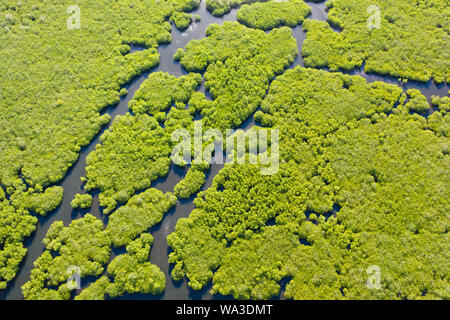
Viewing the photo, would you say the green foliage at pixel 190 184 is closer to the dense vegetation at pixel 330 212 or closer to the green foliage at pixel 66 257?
the dense vegetation at pixel 330 212

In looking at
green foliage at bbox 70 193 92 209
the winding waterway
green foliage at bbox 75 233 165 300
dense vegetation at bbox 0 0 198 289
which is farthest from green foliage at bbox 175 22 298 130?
green foliage at bbox 75 233 165 300

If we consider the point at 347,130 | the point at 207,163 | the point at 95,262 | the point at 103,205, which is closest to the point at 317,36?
the point at 347,130

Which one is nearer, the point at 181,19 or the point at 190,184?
the point at 190,184

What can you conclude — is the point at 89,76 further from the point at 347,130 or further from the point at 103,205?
the point at 347,130

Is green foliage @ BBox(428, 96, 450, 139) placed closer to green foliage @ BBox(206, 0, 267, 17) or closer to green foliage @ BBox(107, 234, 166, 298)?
green foliage @ BBox(206, 0, 267, 17)

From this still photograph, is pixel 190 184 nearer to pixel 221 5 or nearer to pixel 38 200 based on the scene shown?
pixel 38 200

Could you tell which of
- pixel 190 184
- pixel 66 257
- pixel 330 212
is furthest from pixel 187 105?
pixel 66 257
